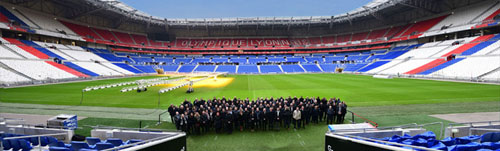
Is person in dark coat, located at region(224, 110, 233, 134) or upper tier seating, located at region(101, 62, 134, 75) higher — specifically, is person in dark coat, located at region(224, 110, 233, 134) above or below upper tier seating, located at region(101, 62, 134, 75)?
below

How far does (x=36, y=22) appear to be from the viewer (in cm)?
4838

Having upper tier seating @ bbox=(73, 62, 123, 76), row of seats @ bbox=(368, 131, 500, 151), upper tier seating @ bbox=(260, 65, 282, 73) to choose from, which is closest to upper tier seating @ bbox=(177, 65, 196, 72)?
upper tier seating @ bbox=(73, 62, 123, 76)

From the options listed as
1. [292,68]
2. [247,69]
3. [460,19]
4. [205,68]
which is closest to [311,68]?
[292,68]

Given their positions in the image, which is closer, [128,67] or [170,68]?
[128,67]

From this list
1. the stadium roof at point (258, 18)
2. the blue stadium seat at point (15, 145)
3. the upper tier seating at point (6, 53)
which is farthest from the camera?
the stadium roof at point (258, 18)

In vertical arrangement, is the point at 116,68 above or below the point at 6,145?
above

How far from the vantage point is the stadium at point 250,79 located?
26.7ft

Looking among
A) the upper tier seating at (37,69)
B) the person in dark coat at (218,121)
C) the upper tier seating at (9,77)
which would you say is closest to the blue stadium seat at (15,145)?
the person in dark coat at (218,121)

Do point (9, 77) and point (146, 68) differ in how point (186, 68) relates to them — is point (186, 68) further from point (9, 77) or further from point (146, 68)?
point (9, 77)

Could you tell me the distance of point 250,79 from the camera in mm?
41969

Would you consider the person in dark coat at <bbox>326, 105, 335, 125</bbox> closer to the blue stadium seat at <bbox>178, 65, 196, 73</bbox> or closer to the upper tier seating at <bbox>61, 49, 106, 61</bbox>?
the upper tier seating at <bbox>61, 49, 106, 61</bbox>

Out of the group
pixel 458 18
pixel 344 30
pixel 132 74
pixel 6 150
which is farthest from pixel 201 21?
pixel 6 150

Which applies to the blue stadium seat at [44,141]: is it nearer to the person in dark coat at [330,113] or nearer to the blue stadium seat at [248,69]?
the person in dark coat at [330,113]

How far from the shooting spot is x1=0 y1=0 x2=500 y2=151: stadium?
8.12 m
